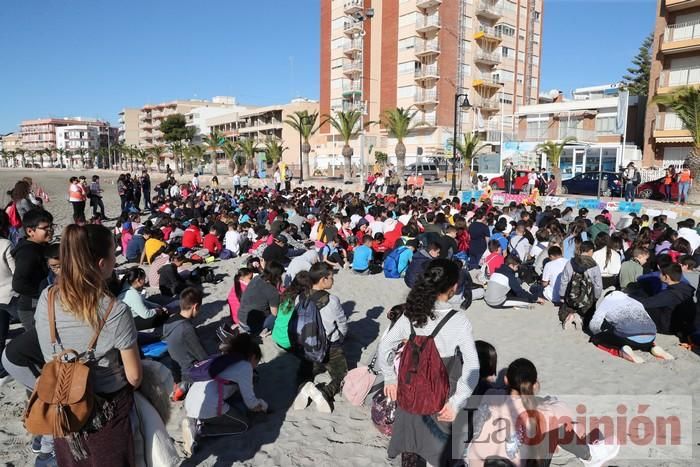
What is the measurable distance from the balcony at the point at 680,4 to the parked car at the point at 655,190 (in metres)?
13.1

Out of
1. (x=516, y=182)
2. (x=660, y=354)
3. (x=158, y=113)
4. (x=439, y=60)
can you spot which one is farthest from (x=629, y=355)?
(x=158, y=113)

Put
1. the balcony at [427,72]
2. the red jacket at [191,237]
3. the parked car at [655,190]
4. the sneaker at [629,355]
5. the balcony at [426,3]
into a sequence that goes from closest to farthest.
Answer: the sneaker at [629,355] → the red jacket at [191,237] → the parked car at [655,190] → the balcony at [426,3] → the balcony at [427,72]

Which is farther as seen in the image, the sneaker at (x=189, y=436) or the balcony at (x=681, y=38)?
the balcony at (x=681, y=38)

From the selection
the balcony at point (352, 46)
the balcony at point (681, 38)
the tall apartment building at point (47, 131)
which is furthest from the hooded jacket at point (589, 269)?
the tall apartment building at point (47, 131)

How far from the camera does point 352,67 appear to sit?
182 feet

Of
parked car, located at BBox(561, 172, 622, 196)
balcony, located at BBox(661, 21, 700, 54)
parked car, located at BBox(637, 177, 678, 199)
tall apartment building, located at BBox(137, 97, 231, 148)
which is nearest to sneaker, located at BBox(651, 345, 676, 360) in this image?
parked car, located at BBox(637, 177, 678, 199)

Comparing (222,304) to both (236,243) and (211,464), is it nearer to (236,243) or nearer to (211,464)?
(236,243)

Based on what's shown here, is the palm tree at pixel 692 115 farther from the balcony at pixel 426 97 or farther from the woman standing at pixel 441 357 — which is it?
the balcony at pixel 426 97

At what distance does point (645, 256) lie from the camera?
717cm

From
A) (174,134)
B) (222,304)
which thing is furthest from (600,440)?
(174,134)

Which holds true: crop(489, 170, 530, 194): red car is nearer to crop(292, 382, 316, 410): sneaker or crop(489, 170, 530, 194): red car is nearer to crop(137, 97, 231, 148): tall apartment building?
crop(292, 382, 316, 410): sneaker

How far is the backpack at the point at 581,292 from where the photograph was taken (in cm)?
612

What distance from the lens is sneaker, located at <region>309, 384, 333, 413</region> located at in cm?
440

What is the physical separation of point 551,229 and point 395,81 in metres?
45.3
